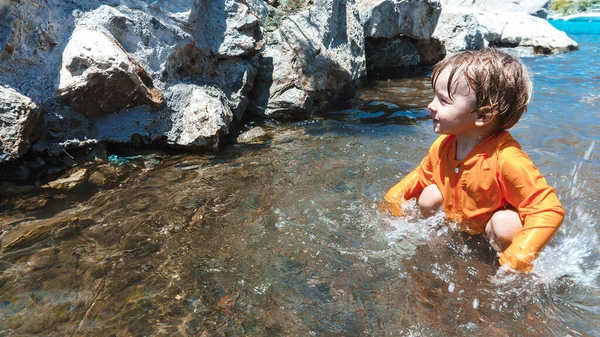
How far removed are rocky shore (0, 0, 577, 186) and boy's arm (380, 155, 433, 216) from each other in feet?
6.11

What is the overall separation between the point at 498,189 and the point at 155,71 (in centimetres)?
312

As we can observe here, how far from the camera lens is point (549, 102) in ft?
19.5

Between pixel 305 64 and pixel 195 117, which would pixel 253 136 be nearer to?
pixel 195 117

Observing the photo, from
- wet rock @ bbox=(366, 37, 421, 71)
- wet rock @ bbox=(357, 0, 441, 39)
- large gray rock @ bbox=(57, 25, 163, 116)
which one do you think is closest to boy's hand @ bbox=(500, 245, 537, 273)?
large gray rock @ bbox=(57, 25, 163, 116)

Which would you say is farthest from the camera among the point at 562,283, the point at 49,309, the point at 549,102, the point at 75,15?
the point at 549,102

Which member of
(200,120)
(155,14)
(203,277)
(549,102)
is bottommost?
(549,102)

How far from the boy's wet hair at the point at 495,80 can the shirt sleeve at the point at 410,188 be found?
0.60 metres

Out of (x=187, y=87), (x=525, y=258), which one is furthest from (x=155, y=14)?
(x=525, y=258)

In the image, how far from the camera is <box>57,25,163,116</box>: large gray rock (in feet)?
11.9

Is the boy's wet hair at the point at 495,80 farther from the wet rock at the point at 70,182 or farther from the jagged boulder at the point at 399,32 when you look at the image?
the jagged boulder at the point at 399,32

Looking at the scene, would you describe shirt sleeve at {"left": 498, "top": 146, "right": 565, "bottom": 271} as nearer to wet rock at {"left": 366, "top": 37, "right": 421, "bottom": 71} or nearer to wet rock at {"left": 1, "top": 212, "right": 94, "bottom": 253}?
wet rock at {"left": 1, "top": 212, "right": 94, "bottom": 253}

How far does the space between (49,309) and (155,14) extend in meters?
3.03

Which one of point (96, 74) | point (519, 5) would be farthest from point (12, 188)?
point (519, 5)

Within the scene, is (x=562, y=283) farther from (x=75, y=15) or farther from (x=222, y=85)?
(x=75, y=15)
